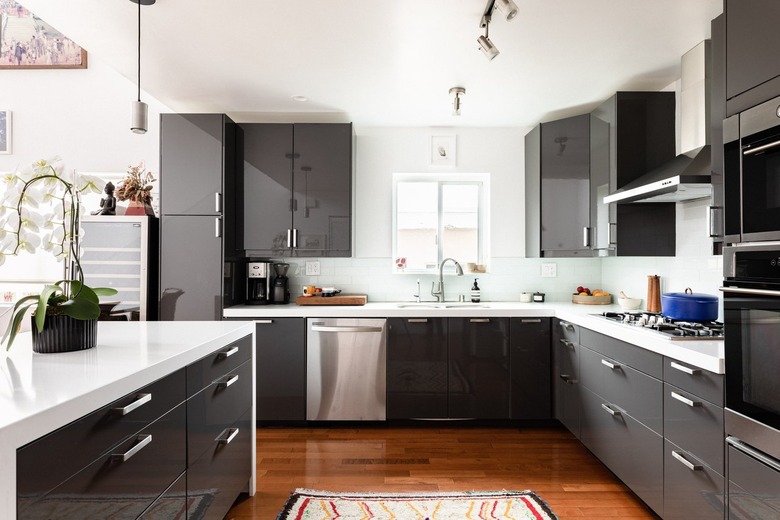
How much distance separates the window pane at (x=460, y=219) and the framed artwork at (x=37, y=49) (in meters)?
3.74

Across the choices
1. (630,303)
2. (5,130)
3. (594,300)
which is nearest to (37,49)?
(5,130)

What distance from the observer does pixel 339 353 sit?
3428mm

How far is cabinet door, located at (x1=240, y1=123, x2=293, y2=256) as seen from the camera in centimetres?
369

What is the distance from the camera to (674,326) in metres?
2.25

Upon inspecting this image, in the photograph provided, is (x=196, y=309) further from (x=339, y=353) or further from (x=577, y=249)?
(x=577, y=249)

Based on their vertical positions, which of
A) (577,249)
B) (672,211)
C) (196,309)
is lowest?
(196,309)

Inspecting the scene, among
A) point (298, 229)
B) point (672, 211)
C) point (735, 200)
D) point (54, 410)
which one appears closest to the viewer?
point (54, 410)

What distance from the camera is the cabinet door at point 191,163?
3.46 m

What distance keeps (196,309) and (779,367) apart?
335cm

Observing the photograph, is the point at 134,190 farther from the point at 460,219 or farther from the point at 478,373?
the point at 478,373

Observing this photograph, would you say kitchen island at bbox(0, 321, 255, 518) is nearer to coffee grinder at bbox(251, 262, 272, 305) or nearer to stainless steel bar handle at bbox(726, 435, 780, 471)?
coffee grinder at bbox(251, 262, 272, 305)

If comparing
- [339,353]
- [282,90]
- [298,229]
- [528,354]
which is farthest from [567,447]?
[282,90]

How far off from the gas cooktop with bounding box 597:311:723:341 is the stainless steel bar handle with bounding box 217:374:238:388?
1982mm

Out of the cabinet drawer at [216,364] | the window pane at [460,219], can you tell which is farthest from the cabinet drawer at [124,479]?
the window pane at [460,219]
